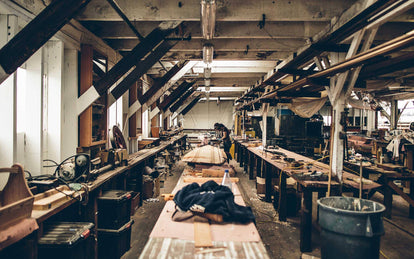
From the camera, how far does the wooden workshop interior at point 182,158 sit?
2002 millimetres

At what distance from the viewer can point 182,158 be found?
4109 millimetres

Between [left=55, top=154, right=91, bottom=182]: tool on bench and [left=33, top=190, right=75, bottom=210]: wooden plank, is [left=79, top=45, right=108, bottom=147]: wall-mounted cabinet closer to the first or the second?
[left=55, top=154, right=91, bottom=182]: tool on bench

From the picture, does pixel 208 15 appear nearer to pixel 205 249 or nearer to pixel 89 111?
pixel 89 111

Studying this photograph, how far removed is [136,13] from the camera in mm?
3725

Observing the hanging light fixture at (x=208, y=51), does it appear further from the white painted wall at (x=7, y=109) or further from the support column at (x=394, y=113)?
the support column at (x=394, y=113)

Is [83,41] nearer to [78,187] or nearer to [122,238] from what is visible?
[78,187]

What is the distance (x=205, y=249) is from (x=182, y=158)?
256cm

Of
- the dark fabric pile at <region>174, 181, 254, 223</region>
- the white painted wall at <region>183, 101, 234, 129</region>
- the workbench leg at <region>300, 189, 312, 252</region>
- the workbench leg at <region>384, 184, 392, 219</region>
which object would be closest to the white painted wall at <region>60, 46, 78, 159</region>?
the dark fabric pile at <region>174, 181, 254, 223</region>

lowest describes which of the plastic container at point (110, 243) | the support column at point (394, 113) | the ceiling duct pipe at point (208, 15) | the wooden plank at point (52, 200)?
the plastic container at point (110, 243)

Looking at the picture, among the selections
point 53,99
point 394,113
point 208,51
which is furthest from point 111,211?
point 394,113

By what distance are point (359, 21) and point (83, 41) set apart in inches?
151

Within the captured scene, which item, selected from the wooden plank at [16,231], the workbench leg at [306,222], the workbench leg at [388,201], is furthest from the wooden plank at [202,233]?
the workbench leg at [388,201]

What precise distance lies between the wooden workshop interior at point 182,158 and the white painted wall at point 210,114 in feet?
42.9

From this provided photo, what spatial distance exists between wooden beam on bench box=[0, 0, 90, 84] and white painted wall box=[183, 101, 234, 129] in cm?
1710
